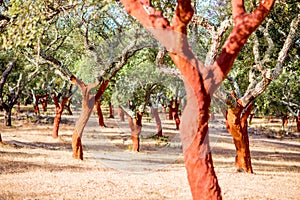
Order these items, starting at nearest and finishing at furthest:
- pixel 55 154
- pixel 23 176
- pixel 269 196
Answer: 1. pixel 269 196
2. pixel 23 176
3. pixel 55 154

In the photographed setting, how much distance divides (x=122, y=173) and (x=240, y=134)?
3783 millimetres

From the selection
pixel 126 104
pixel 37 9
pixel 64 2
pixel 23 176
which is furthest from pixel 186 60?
pixel 126 104

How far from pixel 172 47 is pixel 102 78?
9.22 meters

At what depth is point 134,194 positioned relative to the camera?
966 cm

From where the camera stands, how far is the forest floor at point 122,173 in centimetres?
974

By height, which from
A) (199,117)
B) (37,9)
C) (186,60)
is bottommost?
(199,117)

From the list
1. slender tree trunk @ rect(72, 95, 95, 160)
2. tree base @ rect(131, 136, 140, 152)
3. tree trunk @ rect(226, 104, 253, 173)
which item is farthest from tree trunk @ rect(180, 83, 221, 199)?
tree base @ rect(131, 136, 140, 152)

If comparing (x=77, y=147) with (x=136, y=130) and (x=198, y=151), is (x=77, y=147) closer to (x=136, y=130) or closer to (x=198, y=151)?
(x=136, y=130)

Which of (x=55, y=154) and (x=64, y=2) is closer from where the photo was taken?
(x=64, y=2)

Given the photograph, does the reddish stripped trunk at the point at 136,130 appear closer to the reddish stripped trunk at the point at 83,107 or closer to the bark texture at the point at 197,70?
the reddish stripped trunk at the point at 83,107

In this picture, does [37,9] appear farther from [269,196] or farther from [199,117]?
[269,196]

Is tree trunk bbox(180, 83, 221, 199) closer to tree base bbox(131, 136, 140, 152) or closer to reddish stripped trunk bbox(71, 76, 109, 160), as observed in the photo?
reddish stripped trunk bbox(71, 76, 109, 160)

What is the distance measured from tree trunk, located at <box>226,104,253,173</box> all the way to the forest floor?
0.46m

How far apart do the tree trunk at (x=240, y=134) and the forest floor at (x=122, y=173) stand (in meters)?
0.46
